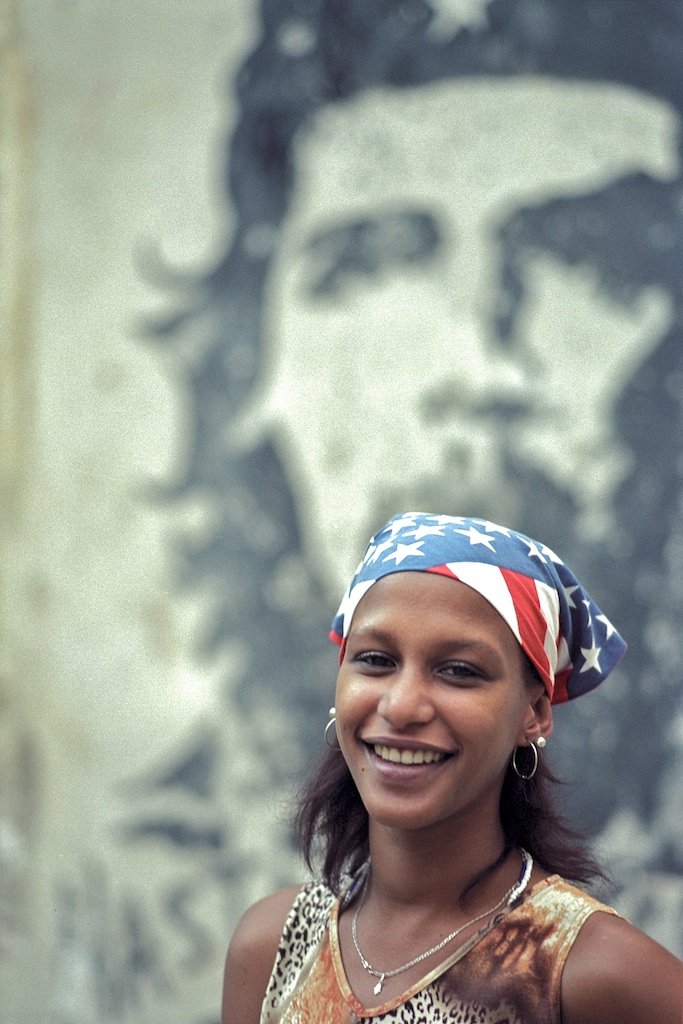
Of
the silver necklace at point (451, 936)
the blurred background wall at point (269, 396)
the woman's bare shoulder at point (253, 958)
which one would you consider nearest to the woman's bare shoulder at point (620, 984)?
the silver necklace at point (451, 936)

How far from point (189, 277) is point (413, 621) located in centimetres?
177

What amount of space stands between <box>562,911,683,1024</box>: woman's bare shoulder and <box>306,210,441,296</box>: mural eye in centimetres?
190

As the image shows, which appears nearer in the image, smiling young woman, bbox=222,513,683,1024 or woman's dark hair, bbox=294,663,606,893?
smiling young woman, bbox=222,513,683,1024

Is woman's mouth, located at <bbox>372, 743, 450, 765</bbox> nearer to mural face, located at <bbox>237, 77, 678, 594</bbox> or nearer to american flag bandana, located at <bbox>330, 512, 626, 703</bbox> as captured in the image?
american flag bandana, located at <bbox>330, 512, 626, 703</bbox>

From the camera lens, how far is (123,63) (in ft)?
9.76

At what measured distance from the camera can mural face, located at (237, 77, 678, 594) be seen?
274 centimetres

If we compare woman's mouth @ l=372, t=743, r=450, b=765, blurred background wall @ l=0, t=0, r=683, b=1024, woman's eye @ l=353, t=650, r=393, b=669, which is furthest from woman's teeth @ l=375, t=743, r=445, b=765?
blurred background wall @ l=0, t=0, r=683, b=1024

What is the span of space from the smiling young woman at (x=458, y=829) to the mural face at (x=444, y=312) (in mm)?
1232

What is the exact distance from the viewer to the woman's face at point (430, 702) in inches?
54.2

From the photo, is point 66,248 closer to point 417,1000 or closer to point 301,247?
point 301,247

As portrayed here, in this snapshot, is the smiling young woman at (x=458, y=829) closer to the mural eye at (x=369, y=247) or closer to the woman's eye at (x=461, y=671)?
the woman's eye at (x=461, y=671)

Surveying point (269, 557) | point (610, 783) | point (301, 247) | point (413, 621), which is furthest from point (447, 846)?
point (301, 247)

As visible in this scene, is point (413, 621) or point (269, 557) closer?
point (413, 621)

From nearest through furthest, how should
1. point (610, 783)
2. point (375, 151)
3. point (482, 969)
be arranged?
point (482, 969) < point (610, 783) < point (375, 151)
